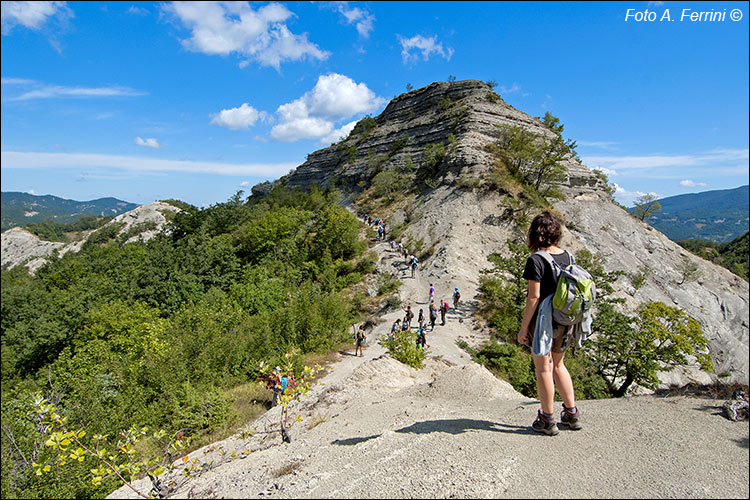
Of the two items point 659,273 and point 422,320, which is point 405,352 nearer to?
point 422,320

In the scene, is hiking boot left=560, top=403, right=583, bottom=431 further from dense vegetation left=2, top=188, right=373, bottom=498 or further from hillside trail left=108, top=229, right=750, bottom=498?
dense vegetation left=2, top=188, right=373, bottom=498

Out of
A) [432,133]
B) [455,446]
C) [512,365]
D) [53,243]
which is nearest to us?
[455,446]

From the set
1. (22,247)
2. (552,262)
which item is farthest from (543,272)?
(22,247)

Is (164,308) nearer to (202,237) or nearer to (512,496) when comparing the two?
(202,237)

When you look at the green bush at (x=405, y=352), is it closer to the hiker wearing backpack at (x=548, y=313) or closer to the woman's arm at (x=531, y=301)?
the hiker wearing backpack at (x=548, y=313)

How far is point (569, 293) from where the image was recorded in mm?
3566

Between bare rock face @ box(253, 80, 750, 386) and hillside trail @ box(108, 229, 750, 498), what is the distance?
16.7 meters

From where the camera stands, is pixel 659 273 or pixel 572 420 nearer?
pixel 572 420

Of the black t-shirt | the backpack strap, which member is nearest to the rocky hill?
the black t-shirt

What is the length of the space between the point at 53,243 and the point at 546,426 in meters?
113

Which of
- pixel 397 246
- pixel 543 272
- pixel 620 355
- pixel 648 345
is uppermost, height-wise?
pixel 397 246

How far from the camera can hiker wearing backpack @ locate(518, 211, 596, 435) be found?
143 inches

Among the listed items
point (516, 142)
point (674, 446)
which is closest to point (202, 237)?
point (516, 142)

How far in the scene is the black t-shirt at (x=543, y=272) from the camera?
3652mm
